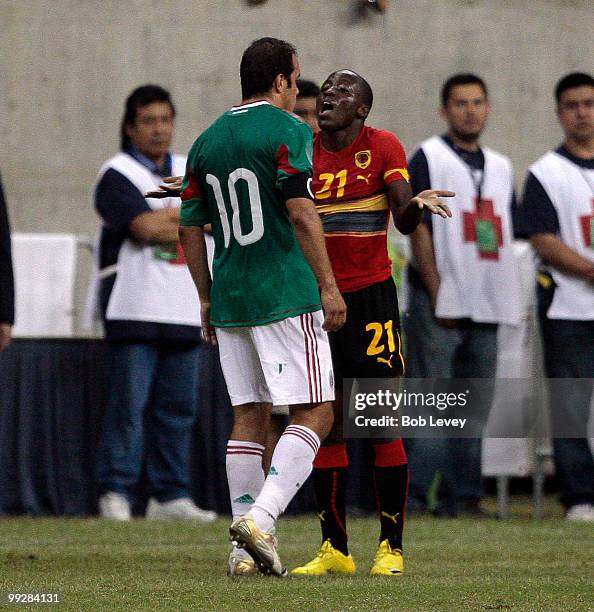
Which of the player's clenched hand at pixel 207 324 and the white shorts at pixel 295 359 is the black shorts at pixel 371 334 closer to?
the white shorts at pixel 295 359

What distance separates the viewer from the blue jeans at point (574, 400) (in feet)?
29.9

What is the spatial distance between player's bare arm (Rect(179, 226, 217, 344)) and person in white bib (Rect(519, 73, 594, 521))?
11.6 feet

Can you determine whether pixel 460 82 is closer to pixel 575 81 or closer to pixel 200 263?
pixel 575 81

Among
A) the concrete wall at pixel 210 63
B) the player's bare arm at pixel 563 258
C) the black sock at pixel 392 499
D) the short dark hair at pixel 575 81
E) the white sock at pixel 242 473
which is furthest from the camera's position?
the concrete wall at pixel 210 63

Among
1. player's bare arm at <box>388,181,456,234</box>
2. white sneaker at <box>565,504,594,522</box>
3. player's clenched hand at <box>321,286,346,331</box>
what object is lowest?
white sneaker at <box>565,504,594,522</box>

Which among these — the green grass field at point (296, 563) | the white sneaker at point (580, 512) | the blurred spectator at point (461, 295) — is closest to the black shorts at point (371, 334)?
the green grass field at point (296, 563)

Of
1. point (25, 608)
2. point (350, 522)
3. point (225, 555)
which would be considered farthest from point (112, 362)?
point (25, 608)

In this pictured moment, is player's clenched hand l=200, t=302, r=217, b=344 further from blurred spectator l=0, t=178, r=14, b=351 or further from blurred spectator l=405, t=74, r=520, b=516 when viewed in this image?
blurred spectator l=405, t=74, r=520, b=516

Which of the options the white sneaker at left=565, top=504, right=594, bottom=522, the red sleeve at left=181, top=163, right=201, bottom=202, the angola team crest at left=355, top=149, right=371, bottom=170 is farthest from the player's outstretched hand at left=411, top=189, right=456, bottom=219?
the white sneaker at left=565, top=504, right=594, bottom=522

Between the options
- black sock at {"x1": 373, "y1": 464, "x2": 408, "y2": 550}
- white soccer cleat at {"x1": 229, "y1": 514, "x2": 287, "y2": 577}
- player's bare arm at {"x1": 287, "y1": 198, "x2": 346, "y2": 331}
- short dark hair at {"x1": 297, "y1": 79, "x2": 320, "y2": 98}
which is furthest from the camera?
short dark hair at {"x1": 297, "y1": 79, "x2": 320, "y2": 98}

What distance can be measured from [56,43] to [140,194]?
3737 millimetres

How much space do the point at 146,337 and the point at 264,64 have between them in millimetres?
3279

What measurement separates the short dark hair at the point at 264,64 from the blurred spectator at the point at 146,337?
10.0 feet

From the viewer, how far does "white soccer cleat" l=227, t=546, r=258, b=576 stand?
19.1 ft
